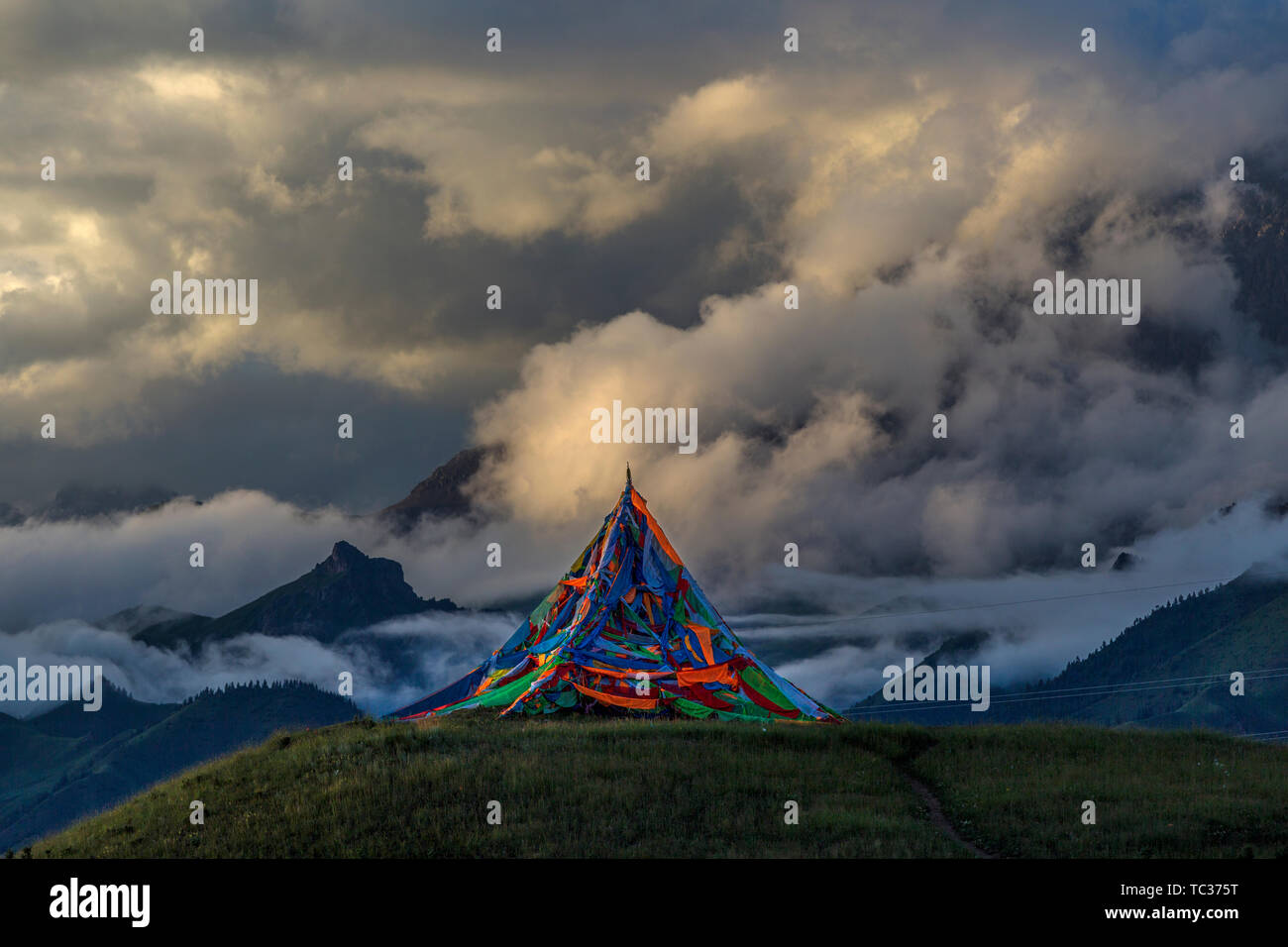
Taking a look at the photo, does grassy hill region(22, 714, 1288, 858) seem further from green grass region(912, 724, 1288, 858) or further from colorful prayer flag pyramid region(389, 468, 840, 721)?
colorful prayer flag pyramid region(389, 468, 840, 721)

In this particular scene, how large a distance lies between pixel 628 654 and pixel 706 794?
18.7 meters

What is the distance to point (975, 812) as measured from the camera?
140 ft

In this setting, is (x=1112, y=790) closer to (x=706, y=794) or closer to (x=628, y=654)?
(x=706, y=794)

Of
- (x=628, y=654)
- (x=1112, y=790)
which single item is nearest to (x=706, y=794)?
(x=1112, y=790)

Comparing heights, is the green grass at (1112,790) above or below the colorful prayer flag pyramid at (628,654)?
Result: below

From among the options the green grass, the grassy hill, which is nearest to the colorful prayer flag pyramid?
the grassy hill

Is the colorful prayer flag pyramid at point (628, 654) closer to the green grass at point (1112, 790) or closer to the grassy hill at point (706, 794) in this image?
the grassy hill at point (706, 794)

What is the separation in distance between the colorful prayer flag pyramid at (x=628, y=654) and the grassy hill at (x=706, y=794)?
5153 mm

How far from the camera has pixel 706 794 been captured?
43.7 metres

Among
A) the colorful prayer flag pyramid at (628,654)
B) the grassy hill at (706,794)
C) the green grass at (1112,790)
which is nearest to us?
the green grass at (1112,790)

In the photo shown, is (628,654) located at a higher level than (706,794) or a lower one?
higher

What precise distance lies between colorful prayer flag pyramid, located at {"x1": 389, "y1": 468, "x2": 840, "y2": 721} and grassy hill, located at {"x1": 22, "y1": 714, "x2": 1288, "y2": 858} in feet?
16.9

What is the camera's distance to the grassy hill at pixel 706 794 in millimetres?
39188

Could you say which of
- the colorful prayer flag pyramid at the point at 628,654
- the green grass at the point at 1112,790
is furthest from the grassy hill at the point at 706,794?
the colorful prayer flag pyramid at the point at 628,654
